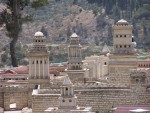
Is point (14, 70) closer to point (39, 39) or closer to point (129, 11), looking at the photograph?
point (39, 39)

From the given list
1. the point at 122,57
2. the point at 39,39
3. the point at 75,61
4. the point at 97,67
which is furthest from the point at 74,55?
the point at 122,57

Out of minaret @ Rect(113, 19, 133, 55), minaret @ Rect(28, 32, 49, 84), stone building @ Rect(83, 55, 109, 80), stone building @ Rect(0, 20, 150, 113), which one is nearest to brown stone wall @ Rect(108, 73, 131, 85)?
stone building @ Rect(0, 20, 150, 113)

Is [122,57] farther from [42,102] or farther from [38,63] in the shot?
[42,102]

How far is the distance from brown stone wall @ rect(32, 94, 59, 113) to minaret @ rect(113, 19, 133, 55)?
237 inches

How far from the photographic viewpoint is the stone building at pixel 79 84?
4428cm

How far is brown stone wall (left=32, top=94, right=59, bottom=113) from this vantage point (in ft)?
146

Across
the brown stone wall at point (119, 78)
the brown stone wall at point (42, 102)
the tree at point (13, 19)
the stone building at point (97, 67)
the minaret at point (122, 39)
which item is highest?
the tree at point (13, 19)

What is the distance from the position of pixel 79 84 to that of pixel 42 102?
2.76 metres

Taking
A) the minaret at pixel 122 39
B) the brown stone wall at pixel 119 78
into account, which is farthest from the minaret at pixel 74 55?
the brown stone wall at pixel 119 78

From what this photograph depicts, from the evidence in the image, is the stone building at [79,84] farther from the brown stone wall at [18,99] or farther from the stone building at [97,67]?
the stone building at [97,67]

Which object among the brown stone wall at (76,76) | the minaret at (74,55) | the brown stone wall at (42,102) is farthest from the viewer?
the minaret at (74,55)

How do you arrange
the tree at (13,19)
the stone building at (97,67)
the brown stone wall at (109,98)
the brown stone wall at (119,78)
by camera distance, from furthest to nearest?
the tree at (13,19) < the stone building at (97,67) < the brown stone wall at (119,78) < the brown stone wall at (109,98)

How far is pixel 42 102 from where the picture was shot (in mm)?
44844

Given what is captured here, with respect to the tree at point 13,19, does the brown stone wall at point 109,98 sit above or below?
below
